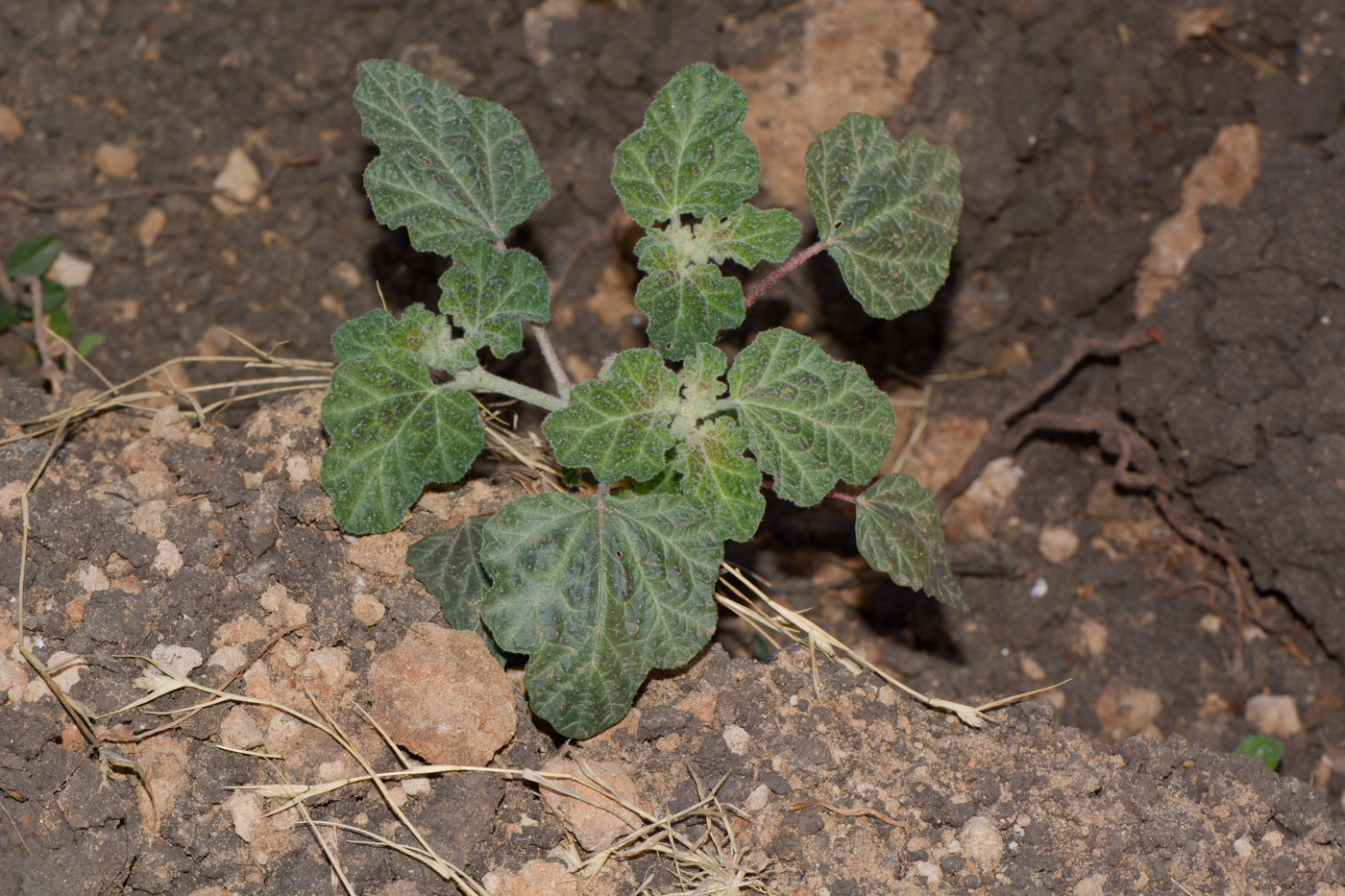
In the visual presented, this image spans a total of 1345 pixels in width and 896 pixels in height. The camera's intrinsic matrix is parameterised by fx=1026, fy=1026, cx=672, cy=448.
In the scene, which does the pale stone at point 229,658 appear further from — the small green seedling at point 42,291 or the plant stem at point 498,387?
the small green seedling at point 42,291

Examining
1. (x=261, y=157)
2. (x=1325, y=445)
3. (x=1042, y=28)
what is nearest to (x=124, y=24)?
(x=261, y=157)

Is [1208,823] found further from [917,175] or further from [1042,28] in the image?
[1042,28]

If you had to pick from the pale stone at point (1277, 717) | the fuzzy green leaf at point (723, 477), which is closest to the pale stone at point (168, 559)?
the fuzzy green leaf at point (723, 477)

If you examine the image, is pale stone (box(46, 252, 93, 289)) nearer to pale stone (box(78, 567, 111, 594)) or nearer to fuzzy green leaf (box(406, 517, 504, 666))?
pale stone (box(78, 567, 111, 594))

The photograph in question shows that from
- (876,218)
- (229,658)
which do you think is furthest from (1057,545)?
(229,658)

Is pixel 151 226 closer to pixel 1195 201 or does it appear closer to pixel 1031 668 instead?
pixel 1031 668
